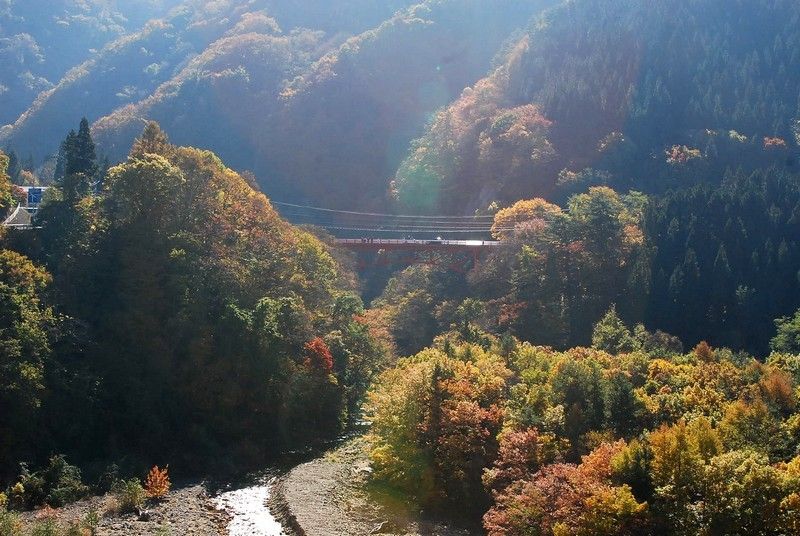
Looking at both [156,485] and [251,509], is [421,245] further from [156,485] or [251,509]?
[156,485]

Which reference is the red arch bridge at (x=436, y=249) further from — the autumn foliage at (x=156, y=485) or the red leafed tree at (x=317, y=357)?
the autumn foliage at (x=156, y=485)

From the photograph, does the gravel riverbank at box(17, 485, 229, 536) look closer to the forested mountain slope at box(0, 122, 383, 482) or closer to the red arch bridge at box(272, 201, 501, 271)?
the forested mountain slope at box(0, 122, 383, 482)

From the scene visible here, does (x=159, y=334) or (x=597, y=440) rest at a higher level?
(x=159, y=334)

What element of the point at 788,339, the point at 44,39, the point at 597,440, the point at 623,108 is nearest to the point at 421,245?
the point at 788,339

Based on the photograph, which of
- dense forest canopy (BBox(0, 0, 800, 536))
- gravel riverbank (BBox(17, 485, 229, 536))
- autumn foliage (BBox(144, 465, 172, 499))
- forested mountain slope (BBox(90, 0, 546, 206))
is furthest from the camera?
forested mountain slope (BBox(90, 0, 546, 206))

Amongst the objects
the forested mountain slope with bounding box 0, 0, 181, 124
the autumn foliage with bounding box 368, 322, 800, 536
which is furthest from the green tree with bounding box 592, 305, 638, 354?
the forested mountain slope with bounding box 0, 0, 181, 124

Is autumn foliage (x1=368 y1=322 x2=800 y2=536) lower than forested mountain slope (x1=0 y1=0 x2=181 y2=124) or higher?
lower

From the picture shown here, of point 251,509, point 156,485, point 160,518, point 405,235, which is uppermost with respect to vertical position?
point 405,235
